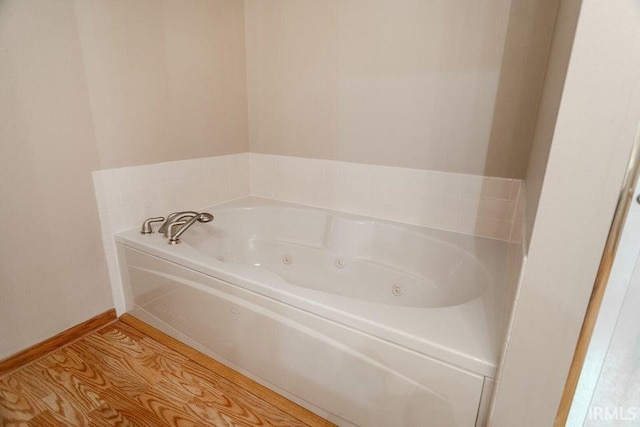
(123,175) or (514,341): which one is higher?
(123,175)

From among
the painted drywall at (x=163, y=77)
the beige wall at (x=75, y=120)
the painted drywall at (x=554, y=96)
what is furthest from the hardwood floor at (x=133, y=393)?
the painted drywall at (x=554, y=96)

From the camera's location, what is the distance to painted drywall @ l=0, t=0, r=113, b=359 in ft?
4.49

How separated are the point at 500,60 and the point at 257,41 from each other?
1583 mm

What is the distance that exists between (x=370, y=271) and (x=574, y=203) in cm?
143

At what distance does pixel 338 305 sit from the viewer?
44.8 inches

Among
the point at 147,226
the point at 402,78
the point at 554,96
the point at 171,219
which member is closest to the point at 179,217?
the point at 171,219

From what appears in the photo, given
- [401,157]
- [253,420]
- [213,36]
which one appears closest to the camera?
[253,420]

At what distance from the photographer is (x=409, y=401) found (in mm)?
1024

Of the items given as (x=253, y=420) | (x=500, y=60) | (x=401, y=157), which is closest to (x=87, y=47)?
(x=401, y=157)

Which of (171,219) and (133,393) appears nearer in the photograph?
(133,393)

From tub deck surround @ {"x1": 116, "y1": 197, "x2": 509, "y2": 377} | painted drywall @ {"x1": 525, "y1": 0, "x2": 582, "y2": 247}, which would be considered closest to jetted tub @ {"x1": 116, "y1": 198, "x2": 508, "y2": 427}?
tub deck surround @ {"x1": 116, "y1": 197, "x2": 509, "y2": 377}

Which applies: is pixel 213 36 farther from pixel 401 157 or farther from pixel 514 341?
pixel 514 341

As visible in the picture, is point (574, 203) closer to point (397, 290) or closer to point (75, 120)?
point (397, 290)
